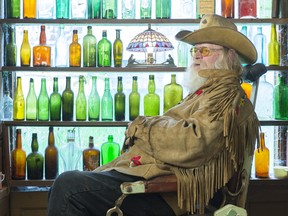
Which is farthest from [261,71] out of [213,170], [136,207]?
[136,207]

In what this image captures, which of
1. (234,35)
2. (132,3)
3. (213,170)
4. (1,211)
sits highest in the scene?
(132,3)

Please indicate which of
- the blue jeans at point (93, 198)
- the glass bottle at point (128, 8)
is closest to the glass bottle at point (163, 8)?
the glass bottle at point (128, 8)

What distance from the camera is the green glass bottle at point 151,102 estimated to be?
10.6 feet

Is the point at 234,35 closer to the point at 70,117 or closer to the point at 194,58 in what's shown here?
the point at 194,58

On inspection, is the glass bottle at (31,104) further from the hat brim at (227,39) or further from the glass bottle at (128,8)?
the hat brim at (227,39)

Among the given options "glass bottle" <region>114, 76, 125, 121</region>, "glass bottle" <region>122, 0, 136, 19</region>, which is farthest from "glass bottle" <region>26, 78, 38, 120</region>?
"glass bottle" <region>122, 0, 136, 19</region>

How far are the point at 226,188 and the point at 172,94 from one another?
121cm

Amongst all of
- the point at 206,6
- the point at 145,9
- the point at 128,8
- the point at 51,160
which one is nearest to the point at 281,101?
the point at 206,6

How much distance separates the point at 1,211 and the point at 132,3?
58.7 inches

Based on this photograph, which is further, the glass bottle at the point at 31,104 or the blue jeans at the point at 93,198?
the glass bottle at the point at 31,104

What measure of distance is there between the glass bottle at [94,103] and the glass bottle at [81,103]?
3 centimetres

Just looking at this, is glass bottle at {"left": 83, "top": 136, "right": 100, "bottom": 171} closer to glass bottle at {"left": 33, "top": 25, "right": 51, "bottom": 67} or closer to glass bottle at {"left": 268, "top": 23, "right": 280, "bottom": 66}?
glass bottle at {"left": 33, "top": 25, "right": 51, "bottom": 67}

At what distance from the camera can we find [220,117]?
2.10m

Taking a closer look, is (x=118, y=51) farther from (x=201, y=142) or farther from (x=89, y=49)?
(x=201, y=142)
